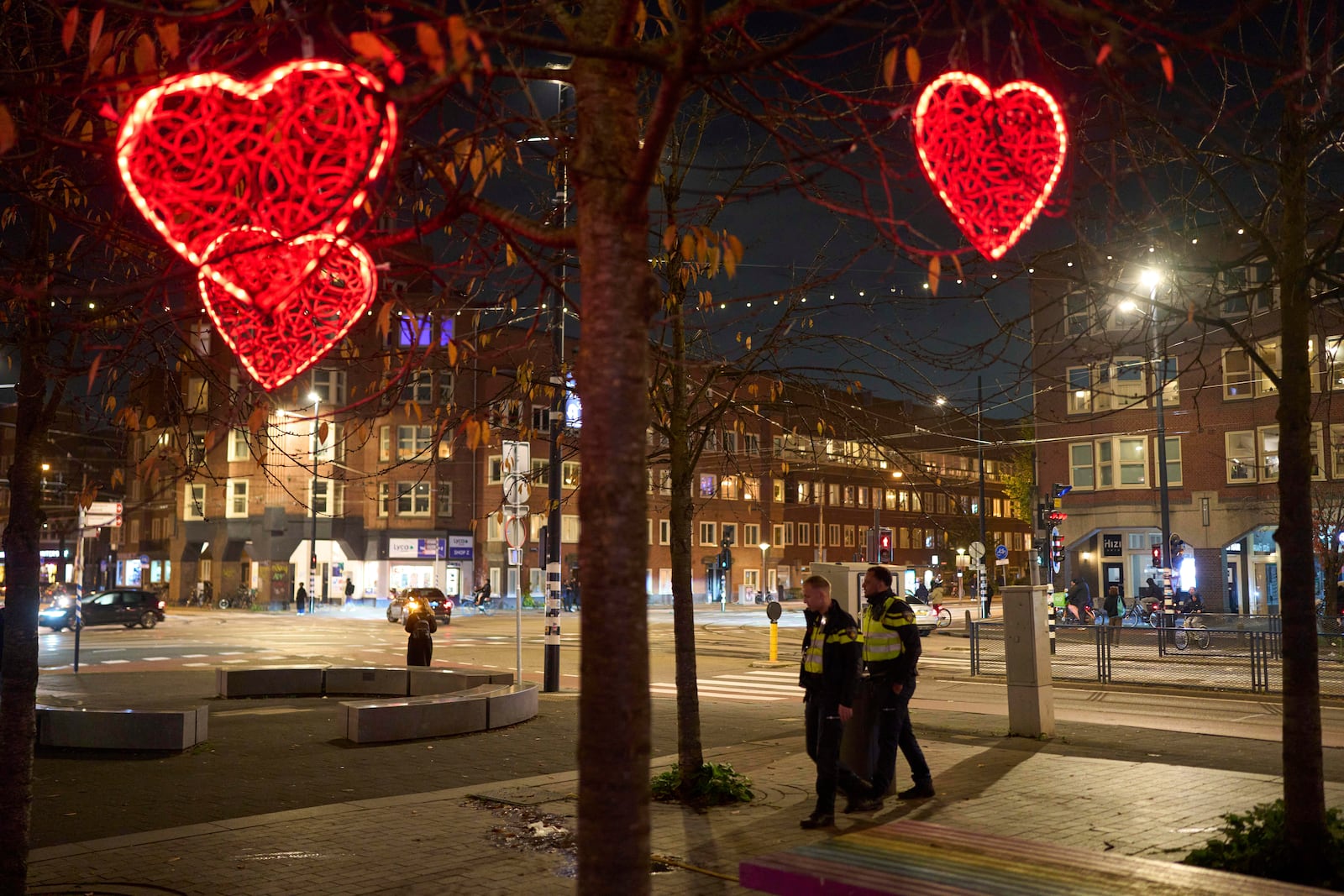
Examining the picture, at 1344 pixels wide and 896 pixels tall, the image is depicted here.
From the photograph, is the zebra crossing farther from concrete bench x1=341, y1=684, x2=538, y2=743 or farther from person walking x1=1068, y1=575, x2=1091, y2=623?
person walking x1=1068, y1=575, x2=1091, y2=623

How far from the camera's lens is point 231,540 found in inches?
2608

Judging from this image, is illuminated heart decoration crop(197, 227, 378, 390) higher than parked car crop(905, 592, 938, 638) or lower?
higher

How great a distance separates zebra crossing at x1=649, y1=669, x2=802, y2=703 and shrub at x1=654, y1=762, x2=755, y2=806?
9.78 metres

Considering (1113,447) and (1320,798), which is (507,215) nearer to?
(1320,798)

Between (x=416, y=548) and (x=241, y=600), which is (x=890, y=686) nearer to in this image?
(x=416, y=548)

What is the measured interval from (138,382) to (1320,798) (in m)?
7.72

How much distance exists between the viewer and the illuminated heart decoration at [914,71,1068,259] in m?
4.93

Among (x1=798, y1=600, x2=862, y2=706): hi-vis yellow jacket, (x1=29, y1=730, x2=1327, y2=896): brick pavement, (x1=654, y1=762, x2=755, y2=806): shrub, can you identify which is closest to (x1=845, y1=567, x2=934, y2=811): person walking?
(x1=29, y1=730, x2=1327, y2=896): brick pavement

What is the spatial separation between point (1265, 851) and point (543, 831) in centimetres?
476

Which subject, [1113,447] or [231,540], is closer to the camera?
[1113,447]

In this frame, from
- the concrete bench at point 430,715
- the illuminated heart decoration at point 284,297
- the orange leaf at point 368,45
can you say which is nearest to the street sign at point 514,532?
the concrete bench at point 430,715

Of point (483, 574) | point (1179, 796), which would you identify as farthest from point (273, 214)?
point (483, 574)

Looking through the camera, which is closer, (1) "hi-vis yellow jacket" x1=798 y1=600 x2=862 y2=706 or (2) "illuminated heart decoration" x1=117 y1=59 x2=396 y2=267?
(2) "illuminated heart decoration" x1=117 y1=59 x2=396 y2=267

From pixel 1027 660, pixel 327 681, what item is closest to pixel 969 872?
pixel 1027 660
